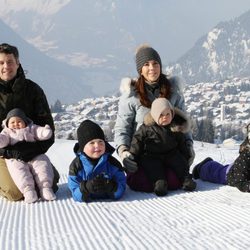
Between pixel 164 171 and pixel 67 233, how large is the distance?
1741mm

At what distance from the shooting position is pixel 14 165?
4398 millimetres

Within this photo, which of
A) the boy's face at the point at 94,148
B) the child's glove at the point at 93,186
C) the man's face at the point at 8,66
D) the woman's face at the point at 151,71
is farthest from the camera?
the woman's face at the point at 151,71

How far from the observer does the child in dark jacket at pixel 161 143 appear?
4.57m

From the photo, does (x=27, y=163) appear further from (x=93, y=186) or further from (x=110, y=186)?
(x=110, y=186)

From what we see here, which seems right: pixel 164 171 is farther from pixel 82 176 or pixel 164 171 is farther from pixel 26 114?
pixel 26 114

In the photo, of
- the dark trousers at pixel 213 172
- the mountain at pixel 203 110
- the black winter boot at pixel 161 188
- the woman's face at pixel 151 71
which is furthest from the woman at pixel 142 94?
the mountain at pixel 203 110

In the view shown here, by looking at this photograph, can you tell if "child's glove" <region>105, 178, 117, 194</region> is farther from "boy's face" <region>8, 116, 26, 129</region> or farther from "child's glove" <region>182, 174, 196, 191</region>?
"boy's face" <region>8, 116, 26, 129</region>

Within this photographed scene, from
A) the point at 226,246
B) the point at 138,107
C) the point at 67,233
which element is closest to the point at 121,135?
the point at 138,107

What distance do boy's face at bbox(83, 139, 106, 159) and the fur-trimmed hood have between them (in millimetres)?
641

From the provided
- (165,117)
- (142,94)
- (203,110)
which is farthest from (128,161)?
(203,110)

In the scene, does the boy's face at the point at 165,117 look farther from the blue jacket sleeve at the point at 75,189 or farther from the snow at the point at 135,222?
the blue jacket sleeve at the point at 75,189

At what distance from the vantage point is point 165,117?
4.58 metres

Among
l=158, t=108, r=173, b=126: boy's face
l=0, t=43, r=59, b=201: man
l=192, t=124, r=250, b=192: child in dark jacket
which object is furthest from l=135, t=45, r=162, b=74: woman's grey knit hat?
l=192, t=124, r=250, b=192: child in dark jacket

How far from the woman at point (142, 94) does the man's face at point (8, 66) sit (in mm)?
1205
